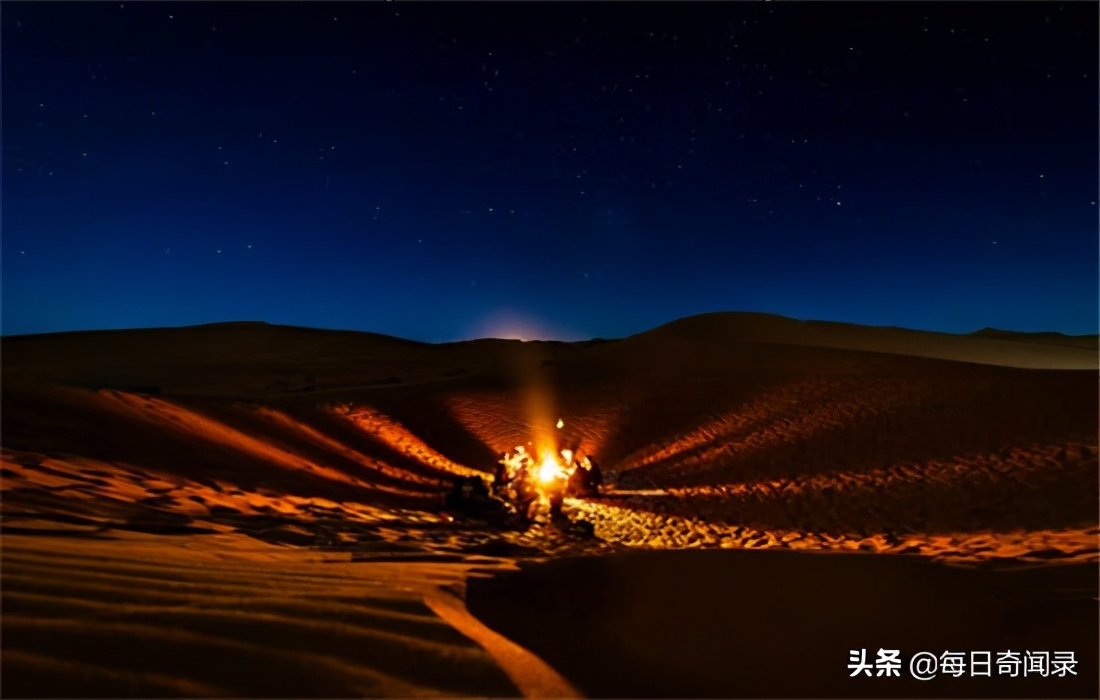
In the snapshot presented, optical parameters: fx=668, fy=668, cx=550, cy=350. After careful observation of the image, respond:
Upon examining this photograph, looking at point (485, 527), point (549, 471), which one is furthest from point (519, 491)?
point (485, 527)

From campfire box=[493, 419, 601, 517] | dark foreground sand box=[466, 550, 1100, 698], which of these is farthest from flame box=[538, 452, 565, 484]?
dark foreground sand box=[466, 550, 1100, 698]

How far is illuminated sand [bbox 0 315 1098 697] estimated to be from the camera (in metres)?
2.79

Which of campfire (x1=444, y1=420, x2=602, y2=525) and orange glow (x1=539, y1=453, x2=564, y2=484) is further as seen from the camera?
orange glow (x1=539, y1=453, x2=564, y2=484)

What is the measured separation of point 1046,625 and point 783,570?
5.46 feet

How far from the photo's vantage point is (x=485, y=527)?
8.67 metres

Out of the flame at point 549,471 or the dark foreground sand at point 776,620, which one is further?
the flame at point 549,471

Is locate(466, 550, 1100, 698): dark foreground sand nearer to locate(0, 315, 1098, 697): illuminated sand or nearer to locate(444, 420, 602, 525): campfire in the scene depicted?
locate(0, 315, 1098, 697): illuminated sand

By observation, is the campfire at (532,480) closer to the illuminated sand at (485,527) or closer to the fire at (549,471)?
the fire at (549,471)

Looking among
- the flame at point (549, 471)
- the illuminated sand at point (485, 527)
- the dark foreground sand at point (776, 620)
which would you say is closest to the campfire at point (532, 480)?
the flame at point (549, 471)

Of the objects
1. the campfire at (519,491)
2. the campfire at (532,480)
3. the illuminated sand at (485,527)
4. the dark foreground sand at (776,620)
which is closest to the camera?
the illuminated sand at (485,527)

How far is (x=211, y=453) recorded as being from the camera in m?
9.26

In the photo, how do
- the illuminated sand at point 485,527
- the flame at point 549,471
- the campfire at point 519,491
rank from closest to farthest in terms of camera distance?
the illuminated sand at point 485,527 < the campfire at point 519,491 < the flame at point 549,471

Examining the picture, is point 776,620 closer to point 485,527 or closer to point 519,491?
point 485,527

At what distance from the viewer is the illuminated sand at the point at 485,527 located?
2793 millimetres
